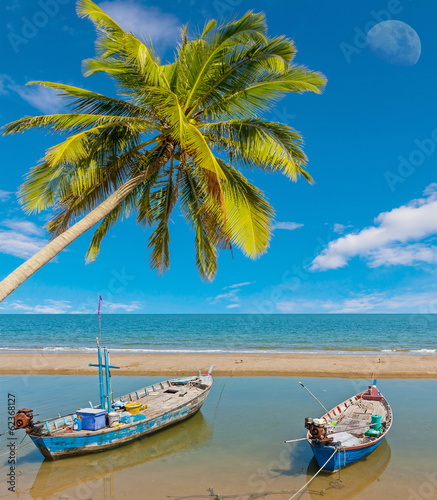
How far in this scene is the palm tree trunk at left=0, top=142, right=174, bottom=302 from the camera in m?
5.81

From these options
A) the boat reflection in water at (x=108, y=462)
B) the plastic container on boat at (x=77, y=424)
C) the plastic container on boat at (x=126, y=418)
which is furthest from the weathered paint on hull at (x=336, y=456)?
the plastic container on boat at (x=77, y=424)

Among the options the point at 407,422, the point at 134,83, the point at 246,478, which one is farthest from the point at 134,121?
the point at 407,422

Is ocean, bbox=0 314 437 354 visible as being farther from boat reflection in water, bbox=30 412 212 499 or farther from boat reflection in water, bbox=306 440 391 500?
boat reflection in water, bbox=306 440 391 500

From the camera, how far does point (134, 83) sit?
899cm

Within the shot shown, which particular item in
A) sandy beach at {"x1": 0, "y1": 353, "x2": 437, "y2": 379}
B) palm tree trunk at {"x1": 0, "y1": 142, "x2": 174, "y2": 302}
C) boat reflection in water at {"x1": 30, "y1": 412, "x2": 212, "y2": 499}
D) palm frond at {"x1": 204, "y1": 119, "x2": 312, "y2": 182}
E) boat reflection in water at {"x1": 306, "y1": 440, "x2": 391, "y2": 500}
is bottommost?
boat reflection in water at {"x1": 306, "y1": 440, "x2": 391, "y2": 500}

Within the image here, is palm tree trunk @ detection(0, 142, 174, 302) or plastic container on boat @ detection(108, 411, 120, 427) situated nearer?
palm tree trunk @ detection(0, 142, 174, 302)

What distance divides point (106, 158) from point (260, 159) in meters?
3.94

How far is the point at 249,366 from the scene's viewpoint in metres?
26.3

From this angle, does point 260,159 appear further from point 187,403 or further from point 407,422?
point 407,422

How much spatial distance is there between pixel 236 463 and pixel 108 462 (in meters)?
3.81

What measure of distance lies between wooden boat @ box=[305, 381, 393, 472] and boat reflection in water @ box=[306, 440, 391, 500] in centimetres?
24

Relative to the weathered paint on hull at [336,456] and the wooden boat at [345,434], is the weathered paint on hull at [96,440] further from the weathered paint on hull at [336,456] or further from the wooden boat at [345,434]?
the weathered paint on hull at [336,456]

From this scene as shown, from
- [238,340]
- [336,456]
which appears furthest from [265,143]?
[238,340]

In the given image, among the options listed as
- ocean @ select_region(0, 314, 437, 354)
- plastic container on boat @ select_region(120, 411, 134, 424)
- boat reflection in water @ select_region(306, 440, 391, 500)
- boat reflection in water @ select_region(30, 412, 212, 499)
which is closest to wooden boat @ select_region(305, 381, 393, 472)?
boat reflection in water @ select_region(306, 440, 391, 500)
